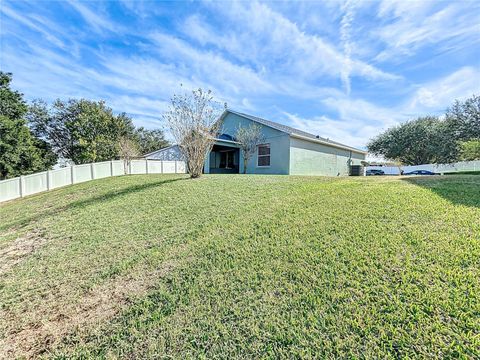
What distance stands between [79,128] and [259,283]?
97.8 ft

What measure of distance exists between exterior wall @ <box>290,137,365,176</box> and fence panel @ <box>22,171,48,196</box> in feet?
56.9

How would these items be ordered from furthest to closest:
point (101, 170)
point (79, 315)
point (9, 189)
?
point (101, 170) → point (9, 189) → point (79, 315)

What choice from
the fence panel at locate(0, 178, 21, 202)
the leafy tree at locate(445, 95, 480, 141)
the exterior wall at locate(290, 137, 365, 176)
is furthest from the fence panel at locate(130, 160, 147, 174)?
the leafy tree at locate(445, 95, 480, 141)

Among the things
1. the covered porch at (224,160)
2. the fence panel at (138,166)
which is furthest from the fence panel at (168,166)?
the covered porch at (224,160)

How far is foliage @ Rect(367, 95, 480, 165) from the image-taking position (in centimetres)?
1714

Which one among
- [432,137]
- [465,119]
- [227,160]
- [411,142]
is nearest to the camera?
[465,119]

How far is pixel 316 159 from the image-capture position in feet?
58.2

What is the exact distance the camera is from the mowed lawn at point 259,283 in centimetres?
232

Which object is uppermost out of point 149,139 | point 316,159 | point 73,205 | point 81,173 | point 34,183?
point 149,139

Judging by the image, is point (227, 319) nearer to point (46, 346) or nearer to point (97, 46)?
point (46, 346)

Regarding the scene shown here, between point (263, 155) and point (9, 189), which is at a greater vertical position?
point (263, 155)

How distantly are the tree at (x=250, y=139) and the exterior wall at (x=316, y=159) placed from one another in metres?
2.51

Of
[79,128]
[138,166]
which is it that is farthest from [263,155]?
[79,128]

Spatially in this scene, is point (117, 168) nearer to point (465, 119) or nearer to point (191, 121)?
point (191, 121)
